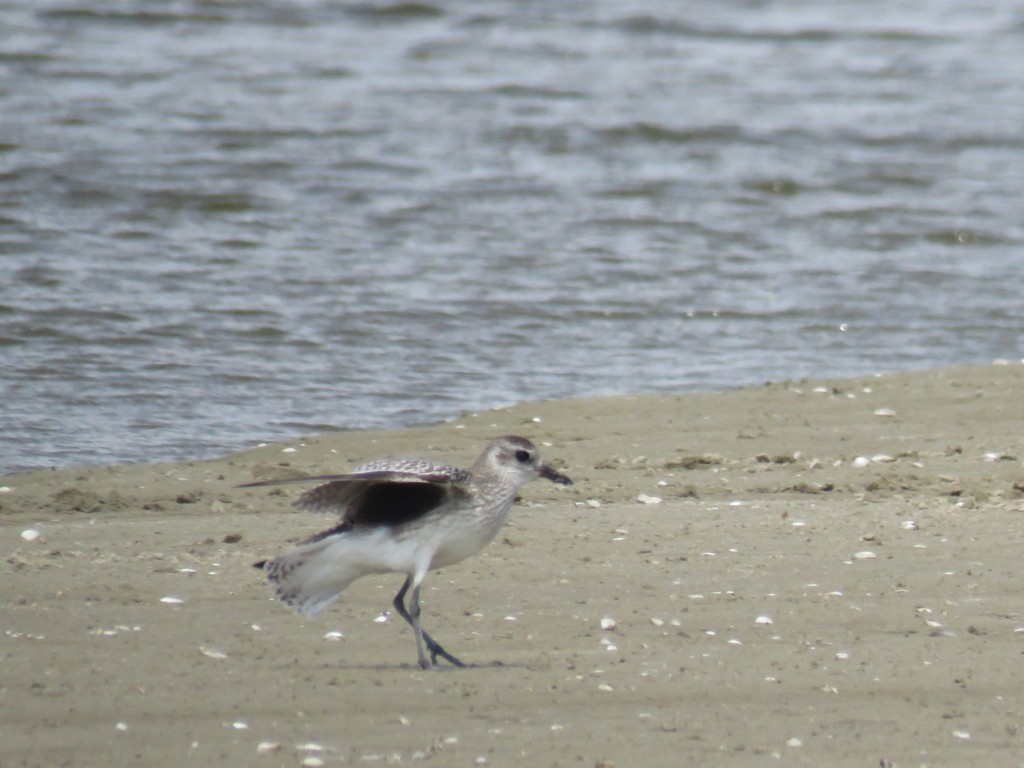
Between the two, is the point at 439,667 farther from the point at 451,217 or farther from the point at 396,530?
the point at 451,217

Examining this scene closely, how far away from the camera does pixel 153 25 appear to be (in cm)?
2389

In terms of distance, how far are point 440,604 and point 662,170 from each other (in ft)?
37.5

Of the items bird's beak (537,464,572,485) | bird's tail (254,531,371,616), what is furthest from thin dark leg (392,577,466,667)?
bird's beak (537,464,572,485)

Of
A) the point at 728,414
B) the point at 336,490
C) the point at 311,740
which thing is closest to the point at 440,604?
the point at 336,490

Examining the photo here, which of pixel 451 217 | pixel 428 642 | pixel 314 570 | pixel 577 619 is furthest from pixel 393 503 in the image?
pixel 451 217

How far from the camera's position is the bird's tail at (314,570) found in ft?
17.0

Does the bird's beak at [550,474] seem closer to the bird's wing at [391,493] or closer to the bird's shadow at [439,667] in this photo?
the bird's wing at [391,493]

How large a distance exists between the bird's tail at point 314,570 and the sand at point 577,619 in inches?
6.2

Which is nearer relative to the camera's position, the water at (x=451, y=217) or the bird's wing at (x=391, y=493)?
the bird's wing at (x=391, y=493)

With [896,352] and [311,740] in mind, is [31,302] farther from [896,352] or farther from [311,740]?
[311,740]

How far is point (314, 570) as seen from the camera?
5.21 meters

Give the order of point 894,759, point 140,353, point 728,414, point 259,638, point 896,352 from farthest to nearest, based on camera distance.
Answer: point 896,352 → point 140,353 → point 728,414 → point 259,638 → point 894,759

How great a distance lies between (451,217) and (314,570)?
9171 mm

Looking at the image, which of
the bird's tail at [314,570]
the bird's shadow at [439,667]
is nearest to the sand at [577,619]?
the bird's shadow at [439,667]
